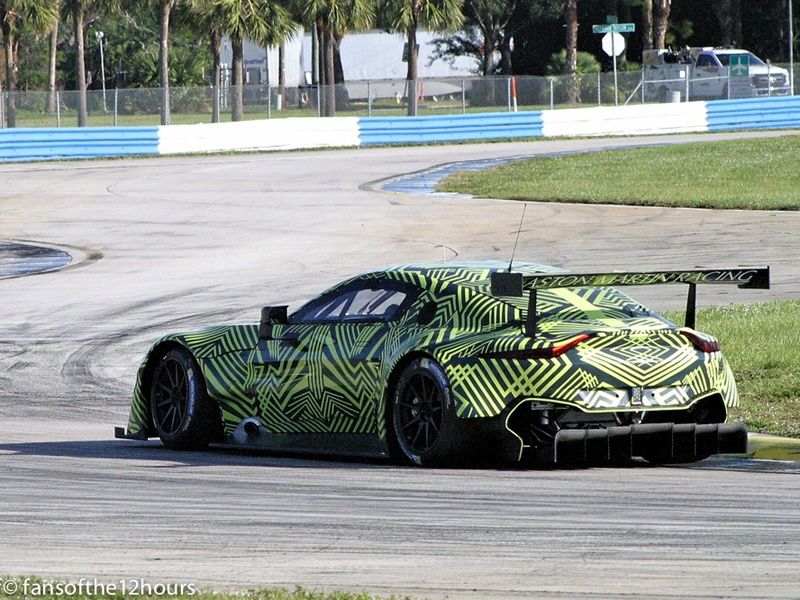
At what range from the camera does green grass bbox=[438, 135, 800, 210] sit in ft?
94.9

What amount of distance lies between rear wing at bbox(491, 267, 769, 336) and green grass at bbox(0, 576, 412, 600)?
2973mm

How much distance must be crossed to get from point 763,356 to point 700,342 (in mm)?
3800

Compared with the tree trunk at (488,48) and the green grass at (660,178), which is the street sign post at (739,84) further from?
the tree trunk at (488,48)

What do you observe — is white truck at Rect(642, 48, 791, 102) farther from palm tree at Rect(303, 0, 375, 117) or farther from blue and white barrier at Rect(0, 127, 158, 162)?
blue and white barrier at Rect(0, 127, 158, 162)

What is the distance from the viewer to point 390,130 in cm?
4878

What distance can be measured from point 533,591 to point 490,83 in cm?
5079

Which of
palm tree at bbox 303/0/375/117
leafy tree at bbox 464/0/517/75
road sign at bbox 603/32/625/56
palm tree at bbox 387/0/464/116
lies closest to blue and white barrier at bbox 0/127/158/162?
road sign at bbox 603/32/625/56

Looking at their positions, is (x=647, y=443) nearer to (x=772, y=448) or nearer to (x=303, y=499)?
(x=772, y=448)

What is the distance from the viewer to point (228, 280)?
2017 cm

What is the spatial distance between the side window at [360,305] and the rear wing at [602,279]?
0.94 meters

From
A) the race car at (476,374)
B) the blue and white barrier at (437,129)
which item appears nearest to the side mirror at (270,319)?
the race car at (476,374)

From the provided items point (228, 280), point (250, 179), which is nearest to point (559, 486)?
point (228, 280)

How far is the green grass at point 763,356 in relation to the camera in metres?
10.7

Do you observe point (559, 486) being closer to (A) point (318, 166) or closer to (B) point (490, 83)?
(A) point (318, 166)
